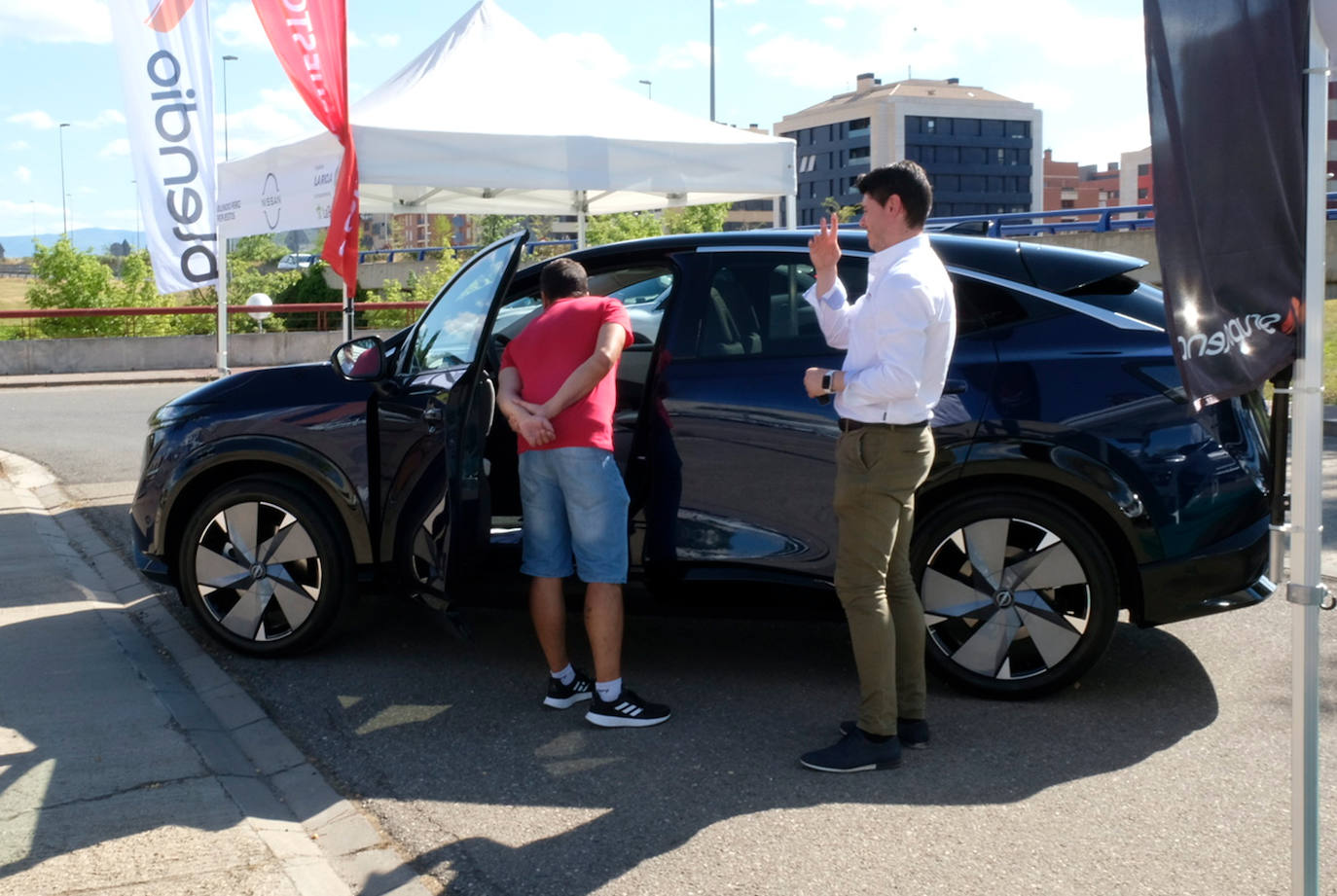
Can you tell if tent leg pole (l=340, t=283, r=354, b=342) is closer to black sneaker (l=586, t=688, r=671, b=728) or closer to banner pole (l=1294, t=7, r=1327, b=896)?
black sneaker (l=586, t=688, r=671, b=728)

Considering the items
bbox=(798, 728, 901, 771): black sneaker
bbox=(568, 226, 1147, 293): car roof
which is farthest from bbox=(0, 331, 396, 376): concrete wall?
bbox=(798, 728, 901, 771): black sneaker

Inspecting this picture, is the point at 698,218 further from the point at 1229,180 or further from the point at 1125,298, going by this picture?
the point at 1229,180

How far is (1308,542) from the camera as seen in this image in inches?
113

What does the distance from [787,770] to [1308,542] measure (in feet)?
6.29

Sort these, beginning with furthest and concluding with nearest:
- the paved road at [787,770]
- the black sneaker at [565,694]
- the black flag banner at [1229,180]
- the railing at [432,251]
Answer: the railing at [432,251], the black sneaker at [565,694], the paved road at [787,770], the black flag banner at [1229,180]

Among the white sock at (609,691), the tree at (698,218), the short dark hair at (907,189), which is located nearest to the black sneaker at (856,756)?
the white sock at (609,691)

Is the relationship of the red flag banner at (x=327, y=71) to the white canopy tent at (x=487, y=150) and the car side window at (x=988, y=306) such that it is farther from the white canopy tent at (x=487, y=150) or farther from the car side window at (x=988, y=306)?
the car side window at (x=988, y=306)

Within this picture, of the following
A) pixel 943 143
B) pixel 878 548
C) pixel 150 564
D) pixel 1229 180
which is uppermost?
pixel 943 143

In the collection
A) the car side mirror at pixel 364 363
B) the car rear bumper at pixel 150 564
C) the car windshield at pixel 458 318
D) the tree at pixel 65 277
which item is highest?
the tree at pixel 65 277

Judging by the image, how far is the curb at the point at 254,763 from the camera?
362 cm

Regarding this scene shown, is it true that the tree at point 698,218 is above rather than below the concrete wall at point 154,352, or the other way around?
above

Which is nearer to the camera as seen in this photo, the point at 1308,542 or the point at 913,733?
the point at 1308,542

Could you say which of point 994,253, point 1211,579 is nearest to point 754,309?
point 994,253

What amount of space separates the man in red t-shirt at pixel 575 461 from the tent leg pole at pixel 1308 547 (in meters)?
2.29
